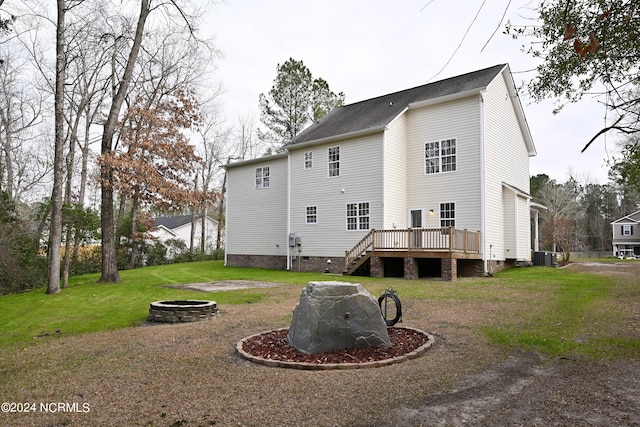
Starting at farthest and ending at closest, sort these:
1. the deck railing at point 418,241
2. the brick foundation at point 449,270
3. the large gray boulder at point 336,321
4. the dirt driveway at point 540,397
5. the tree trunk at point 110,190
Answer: the deck railing at point 418,241, the tree trunk at point 110,190, the brick foundation at point 449,270, the large gray boulder at point 336,321, the dirt driveway at point 540,397

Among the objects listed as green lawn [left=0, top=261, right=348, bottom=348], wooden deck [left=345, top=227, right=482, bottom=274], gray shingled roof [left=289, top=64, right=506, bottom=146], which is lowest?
green lawn [left=0, top=261, right=348, bottom=348]

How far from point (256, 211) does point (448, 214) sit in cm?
1129

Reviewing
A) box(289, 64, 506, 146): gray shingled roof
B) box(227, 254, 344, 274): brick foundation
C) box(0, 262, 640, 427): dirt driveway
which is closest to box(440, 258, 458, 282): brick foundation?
box(227, 254, 344, 274): brick foundation

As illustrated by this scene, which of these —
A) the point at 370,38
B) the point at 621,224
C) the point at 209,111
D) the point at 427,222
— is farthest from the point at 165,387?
the point at 621,224

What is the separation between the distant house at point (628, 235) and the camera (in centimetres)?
4691

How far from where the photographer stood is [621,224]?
47938mm

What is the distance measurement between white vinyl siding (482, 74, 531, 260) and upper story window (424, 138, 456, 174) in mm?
1398

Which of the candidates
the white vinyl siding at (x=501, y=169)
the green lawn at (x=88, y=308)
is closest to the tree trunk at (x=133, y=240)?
the green lawn at (x=88, y=308)

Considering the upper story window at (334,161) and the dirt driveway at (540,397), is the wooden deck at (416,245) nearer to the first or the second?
the upper story window at (334,161)

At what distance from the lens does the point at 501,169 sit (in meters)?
19.6

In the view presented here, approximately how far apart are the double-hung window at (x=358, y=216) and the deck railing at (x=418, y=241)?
3.21 ft

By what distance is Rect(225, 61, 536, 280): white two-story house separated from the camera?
57.3 feet

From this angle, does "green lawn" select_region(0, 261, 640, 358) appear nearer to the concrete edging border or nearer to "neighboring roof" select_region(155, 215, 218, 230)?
the concrete edging border

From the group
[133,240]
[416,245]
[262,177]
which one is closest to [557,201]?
[416,245]
